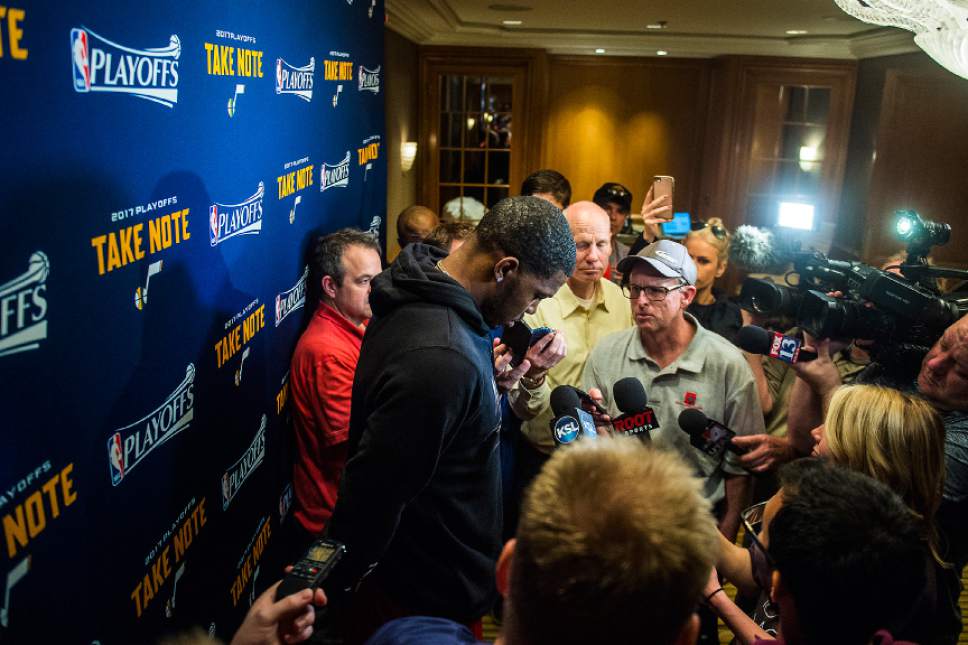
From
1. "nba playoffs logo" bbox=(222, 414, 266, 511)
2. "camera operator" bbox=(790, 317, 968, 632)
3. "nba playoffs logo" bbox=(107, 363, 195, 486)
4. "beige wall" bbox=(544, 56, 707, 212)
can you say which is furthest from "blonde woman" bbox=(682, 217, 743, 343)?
"beige wall" bbox=(544, 56, 707, 212)

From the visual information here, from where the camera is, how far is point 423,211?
3.56 metres

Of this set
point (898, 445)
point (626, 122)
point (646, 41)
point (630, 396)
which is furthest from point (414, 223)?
point (626, 122)

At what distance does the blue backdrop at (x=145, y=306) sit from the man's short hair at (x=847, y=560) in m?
1.08

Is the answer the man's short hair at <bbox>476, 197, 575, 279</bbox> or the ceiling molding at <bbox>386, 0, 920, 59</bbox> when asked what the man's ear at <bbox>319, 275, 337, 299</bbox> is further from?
the ceiling molding at <bbox>386, 0, 920, 59</bbox>

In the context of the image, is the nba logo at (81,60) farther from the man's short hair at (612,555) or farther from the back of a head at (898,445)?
the back of a head at (898,445)

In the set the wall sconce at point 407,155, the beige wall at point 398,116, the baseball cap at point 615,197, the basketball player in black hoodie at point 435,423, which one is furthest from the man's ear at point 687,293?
the wall sconce at point 407,155

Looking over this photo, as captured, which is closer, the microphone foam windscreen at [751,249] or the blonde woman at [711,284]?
the microphone foam windscreen at [751,249]

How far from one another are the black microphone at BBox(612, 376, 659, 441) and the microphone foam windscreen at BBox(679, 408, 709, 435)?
7cm

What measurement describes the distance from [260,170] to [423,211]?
5.43 ft

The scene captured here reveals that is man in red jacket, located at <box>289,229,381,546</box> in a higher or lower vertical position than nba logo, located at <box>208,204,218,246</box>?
lower

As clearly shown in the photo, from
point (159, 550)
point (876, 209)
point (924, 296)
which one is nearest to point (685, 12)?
point (876, 209)

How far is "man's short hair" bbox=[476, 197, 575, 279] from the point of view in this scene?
148cm

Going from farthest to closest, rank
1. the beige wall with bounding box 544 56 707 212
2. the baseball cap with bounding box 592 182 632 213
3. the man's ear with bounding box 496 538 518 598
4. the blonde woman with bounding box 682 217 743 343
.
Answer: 1. the beige wall with bounding box 544 56 707 212
2. the baseball cap with bounding box 592 182 632 213
3. the blonde woman with bounding box 682 217 743 343
4. the man's ear with bounding box 496 538 518 598

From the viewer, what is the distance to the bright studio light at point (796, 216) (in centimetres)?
634
